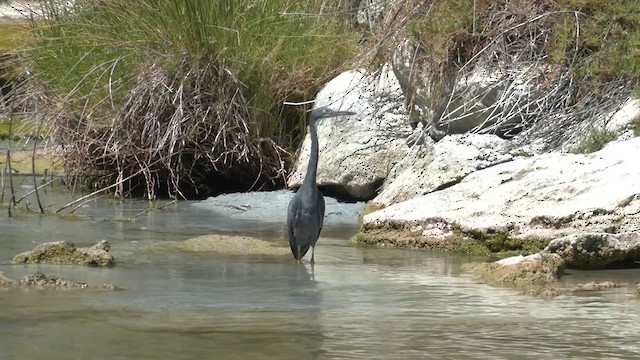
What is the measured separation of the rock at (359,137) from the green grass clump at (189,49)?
39 cm

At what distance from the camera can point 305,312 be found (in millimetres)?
5426

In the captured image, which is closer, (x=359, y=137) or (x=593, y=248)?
(x=593, y=248)

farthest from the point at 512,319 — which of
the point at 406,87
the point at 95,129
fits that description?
the point at 95,129

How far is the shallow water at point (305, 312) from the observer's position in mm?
4598

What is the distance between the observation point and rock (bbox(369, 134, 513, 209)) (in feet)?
28.0

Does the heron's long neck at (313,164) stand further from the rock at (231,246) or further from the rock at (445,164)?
the rock at (445,164)

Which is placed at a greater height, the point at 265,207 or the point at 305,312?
the point at 265,207

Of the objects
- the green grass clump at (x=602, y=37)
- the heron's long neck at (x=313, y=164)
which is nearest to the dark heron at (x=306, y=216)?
the heron's long neck at (x=313, y=164)

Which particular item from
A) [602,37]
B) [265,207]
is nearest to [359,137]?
[265,207]

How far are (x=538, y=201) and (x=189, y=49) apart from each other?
3810mm

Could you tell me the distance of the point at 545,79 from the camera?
30.4 feet

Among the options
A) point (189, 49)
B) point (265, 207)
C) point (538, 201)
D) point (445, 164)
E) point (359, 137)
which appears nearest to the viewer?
point (538, 201)

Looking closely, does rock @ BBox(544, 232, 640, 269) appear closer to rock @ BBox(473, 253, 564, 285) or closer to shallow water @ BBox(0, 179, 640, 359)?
shallow water @ BBox(0, 179, 640, 359)

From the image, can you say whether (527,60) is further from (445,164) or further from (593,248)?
(593,248)
